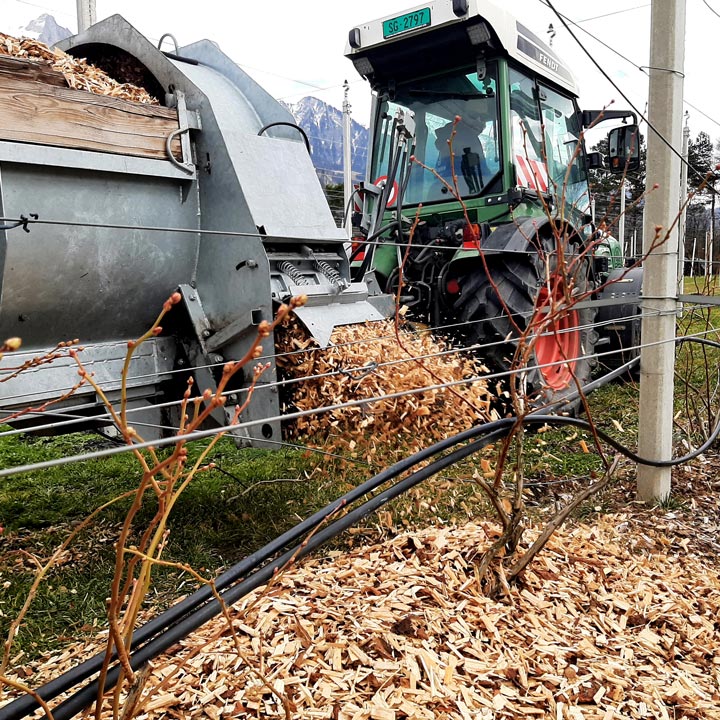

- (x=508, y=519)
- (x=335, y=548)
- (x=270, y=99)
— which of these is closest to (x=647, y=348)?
(x=508, y=519)

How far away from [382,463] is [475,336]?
1.42m

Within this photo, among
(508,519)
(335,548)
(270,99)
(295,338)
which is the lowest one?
(335,548)

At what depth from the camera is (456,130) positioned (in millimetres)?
4922

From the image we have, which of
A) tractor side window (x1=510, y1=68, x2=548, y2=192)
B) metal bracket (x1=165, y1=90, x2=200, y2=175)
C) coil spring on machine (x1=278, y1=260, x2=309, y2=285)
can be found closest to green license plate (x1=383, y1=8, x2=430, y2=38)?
tractor side window (x1=510, y1=68, x2=548, y2=192)

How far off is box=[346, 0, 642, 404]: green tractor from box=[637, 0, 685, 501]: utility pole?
82 cm

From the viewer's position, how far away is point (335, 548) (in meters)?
2.96

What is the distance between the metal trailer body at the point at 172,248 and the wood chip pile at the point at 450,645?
912 mm

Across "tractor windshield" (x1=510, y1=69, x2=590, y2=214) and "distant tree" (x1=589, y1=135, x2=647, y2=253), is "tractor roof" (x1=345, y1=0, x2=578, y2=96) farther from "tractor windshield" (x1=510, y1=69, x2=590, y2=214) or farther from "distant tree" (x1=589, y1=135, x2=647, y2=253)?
"distant tree" (x1=589, y1=135, x2=647, y2=253)

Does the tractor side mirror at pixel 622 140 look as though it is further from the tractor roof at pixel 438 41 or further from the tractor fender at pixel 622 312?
the tractor fender at pixel 622 312

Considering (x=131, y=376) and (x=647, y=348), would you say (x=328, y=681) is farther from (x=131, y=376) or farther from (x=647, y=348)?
(x=647, y=348)

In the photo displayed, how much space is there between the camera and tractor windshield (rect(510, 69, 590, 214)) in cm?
504

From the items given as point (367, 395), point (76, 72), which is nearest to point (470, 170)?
point (367, 395)

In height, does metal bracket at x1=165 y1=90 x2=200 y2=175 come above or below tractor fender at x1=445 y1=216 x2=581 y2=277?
above

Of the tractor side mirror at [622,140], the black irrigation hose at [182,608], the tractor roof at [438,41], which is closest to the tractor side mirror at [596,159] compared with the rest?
the tractor roof at [438,41]
